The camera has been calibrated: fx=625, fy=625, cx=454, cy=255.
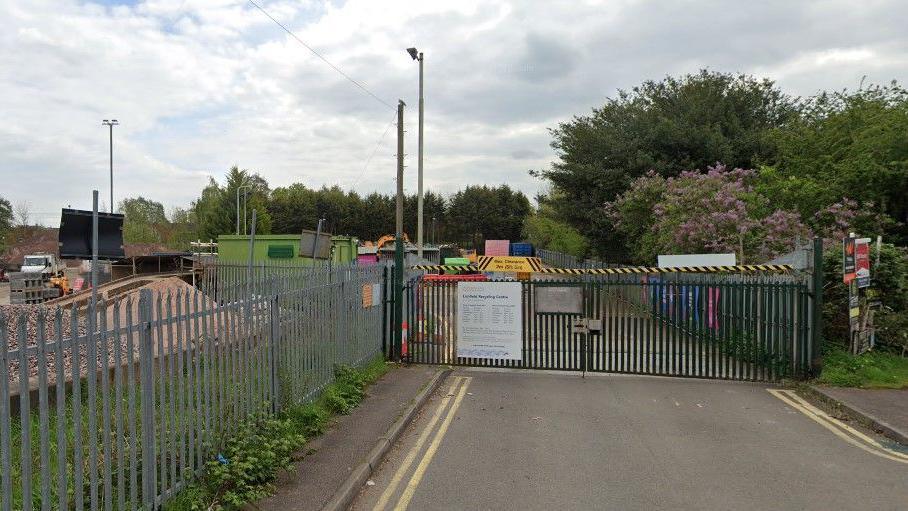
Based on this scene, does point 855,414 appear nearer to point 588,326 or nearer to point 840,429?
point 840,429

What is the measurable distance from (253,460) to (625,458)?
3735 millimetres

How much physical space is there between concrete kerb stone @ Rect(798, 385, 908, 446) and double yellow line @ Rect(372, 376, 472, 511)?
17.2 feet

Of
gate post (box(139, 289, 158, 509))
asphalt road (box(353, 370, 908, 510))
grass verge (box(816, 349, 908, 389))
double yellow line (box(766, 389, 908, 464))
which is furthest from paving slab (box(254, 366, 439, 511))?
grass verge (box(816, 349, 908, 389))

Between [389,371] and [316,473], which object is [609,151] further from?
[316,473]

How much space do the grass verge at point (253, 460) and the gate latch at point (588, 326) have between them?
198 inches

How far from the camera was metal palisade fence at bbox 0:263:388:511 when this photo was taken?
3.39m

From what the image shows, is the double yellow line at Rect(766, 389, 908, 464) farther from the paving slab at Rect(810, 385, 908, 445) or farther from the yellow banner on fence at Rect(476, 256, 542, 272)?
the yellow banner on fence at Rect(476, 256, 542, 272)

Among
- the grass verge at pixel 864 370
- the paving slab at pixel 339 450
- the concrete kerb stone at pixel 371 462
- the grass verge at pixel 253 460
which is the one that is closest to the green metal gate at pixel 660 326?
the grass verge at pixel 864 370

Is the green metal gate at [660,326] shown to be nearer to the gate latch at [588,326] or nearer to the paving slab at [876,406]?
the gate latch at [588,326]

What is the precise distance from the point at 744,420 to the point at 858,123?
50.0 ft

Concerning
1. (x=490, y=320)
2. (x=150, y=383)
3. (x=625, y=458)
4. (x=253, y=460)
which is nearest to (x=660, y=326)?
(x=490, y=320)

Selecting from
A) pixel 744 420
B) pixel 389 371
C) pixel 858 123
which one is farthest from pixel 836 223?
pixel 389 371

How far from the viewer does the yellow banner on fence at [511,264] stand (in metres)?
13.9

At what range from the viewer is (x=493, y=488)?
5637mm
